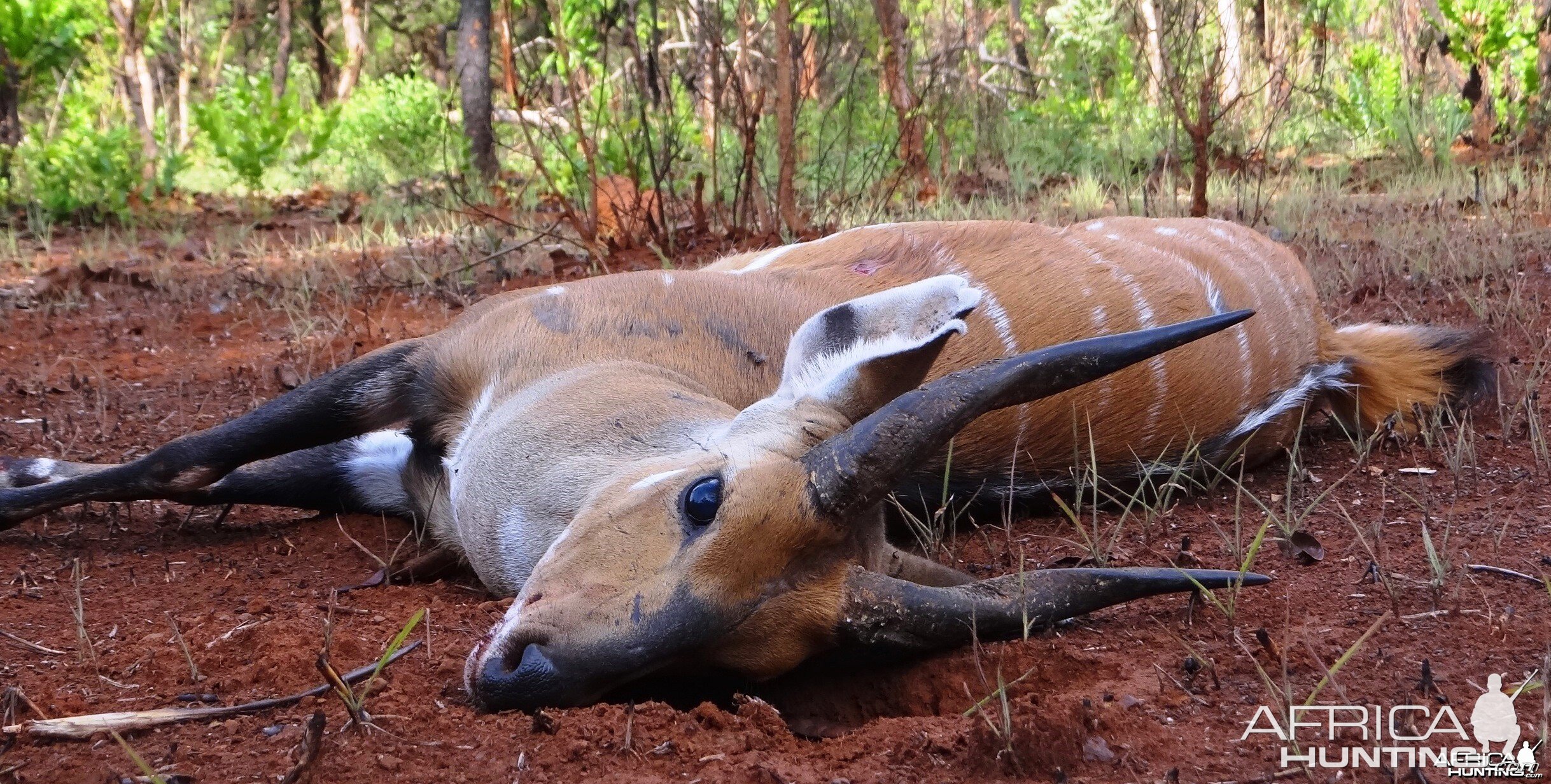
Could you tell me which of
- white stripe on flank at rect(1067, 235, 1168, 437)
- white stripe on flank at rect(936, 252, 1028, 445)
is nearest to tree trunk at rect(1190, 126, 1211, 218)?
white stripe on flank at rect(1067, 235, 1168, 437)

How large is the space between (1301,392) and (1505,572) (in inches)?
61.6

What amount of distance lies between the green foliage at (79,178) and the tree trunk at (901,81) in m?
4.81

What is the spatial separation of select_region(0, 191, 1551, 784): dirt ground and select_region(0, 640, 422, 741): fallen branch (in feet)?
0.08

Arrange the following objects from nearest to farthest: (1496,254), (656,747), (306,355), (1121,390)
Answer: (656,747) < (1121,390) < (306,355) < (1496,254)

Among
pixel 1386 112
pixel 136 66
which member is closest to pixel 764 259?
pixel 1386 112

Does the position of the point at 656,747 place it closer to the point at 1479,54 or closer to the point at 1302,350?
the point at 1302,350

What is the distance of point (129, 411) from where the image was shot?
4.84 m

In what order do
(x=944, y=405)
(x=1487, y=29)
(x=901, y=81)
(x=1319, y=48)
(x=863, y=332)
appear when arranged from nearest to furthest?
(x=944, y=405)
(x=863, y=332)
(x=901, y=81)
(x=1487, y=29)
(x=1319, y=48)

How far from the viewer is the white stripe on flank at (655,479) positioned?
2.65m

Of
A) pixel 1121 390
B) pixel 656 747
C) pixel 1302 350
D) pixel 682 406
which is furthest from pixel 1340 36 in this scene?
pixel 656 747

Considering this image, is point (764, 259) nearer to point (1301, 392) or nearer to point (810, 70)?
point (1301, 392)

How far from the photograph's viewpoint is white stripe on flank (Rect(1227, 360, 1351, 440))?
4.24 m

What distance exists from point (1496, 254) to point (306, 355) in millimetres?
5044

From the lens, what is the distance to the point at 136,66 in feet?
53.5
